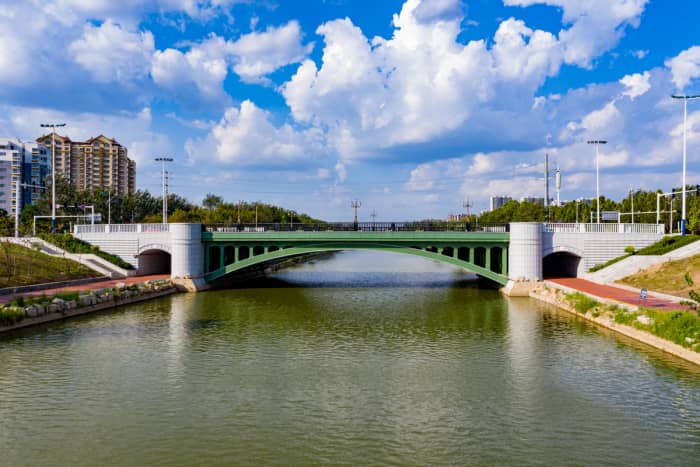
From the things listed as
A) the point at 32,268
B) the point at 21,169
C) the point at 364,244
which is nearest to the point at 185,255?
the point at 32,268

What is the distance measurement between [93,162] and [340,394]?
181 metres

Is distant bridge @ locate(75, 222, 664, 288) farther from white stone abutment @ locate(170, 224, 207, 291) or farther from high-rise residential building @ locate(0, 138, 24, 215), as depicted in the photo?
high-rise residential building @ locate(0, 138, 24, 215)

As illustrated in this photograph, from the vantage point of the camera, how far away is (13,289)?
38.6 meters

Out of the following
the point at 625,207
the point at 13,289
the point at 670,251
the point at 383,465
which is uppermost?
the point at 625,207

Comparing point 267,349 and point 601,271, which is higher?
point 601,271

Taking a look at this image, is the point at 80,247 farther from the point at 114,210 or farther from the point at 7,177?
the point at 7,177

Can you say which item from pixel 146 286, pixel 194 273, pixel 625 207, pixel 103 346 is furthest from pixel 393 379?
pixel 625 207

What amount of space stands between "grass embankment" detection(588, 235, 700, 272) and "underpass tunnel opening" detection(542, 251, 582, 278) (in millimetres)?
2211

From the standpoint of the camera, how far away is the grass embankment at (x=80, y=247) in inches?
2096

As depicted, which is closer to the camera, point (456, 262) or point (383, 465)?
point (383, 465)

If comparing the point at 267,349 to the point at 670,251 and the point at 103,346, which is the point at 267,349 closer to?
the point at 103,346

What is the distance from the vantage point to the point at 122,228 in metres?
56.2

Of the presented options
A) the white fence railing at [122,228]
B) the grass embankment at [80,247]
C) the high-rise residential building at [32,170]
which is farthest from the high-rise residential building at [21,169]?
the grass embankment at [80,247]

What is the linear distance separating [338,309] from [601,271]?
24.4 meters
